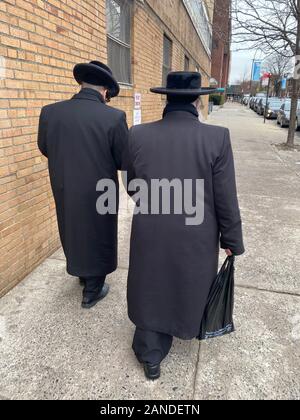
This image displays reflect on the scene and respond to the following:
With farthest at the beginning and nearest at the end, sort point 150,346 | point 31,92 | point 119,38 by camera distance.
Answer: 1. point 119,38
2. point 31,92
3. point 150,346

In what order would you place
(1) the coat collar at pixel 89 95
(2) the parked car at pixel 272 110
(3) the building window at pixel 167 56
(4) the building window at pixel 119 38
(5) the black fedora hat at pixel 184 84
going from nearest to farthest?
(5) the black fedora hat at pixel 184 84
(1) the coat collar at pixel 89 95
(4) the building window at pixel 119 38
(3) the building window at pixel 167 56
(2) the parked car at pixel 272 110

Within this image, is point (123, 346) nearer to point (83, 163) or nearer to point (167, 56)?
point (83, 163)

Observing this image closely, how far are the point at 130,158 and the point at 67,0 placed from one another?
2.53m

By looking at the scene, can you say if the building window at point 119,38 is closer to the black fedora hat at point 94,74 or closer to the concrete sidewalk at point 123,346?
the black fedora hat at point 94,74

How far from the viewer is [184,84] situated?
6.24 feet

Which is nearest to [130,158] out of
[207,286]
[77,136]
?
[77,136]

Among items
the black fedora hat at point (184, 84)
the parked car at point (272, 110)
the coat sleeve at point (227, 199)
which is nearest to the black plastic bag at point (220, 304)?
the coat sleeve at point (227, 199)

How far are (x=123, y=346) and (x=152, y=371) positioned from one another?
0.38 m

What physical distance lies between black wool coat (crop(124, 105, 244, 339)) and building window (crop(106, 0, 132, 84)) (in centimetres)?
404

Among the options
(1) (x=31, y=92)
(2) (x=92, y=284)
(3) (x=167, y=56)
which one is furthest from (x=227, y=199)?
(3) (x=167, y=56)

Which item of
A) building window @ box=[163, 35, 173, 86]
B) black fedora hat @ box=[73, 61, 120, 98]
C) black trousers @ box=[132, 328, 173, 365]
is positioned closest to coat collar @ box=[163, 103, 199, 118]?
black fedora hat @ box=[73, 61, 120, 98]

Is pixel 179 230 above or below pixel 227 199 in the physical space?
below

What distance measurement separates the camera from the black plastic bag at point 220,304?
2.19 metres

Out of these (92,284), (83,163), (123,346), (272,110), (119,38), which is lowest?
(123,346)
